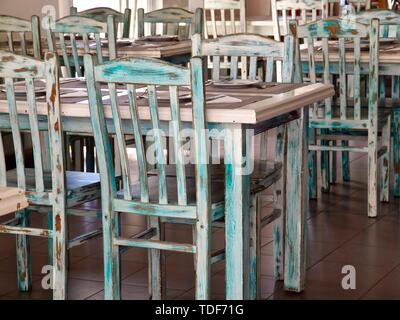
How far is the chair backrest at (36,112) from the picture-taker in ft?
9.09

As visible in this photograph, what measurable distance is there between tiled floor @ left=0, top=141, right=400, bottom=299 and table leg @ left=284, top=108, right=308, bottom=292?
0.10m

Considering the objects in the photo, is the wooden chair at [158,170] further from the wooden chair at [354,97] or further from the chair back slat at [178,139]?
the wooden chair at [354,97]

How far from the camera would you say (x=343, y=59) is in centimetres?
431

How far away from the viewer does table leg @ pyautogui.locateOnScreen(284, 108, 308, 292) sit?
3199 millimetres

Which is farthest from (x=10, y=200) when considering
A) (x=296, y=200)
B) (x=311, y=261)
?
(x=311, y=261)

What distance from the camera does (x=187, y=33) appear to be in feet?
18.4

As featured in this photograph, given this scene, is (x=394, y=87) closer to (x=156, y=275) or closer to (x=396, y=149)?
(x=396, y=149)

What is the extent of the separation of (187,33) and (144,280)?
2.47 metres

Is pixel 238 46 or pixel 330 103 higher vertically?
pixel 238 46

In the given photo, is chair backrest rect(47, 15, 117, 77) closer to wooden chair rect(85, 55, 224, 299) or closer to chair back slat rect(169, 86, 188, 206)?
wooden chair rect(85, 55, 224, 299)

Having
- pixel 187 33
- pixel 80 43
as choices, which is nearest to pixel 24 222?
pixel 80 43

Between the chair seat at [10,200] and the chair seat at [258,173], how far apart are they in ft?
4.36

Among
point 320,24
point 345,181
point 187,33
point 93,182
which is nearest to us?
point 93,182
